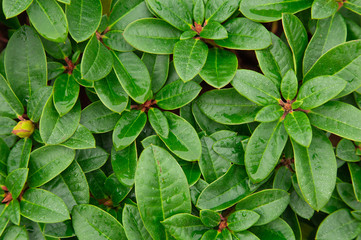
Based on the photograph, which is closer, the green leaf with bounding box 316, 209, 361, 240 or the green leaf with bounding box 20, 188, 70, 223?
the green leaf with bounding box 20, 188, 70, 223

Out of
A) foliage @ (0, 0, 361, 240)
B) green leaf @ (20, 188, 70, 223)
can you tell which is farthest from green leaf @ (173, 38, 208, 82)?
green leaf @ (20, 188, 70, 223)

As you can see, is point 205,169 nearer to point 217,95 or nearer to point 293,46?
point 217,95

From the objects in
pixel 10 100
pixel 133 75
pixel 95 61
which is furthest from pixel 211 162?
pixel 10 100

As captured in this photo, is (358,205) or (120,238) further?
(358,205)

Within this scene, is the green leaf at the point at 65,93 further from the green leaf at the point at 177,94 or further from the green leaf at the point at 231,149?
the green leaf at the point at 231,149

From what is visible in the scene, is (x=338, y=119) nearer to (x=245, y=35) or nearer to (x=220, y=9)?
(x=245, y=35)

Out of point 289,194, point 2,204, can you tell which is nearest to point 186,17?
point 289,194

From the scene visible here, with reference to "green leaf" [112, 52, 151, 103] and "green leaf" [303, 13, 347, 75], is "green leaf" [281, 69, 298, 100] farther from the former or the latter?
"green leaf" [112, 52, 151, 103]

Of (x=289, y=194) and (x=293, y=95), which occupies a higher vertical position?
(x=293, y=95)
